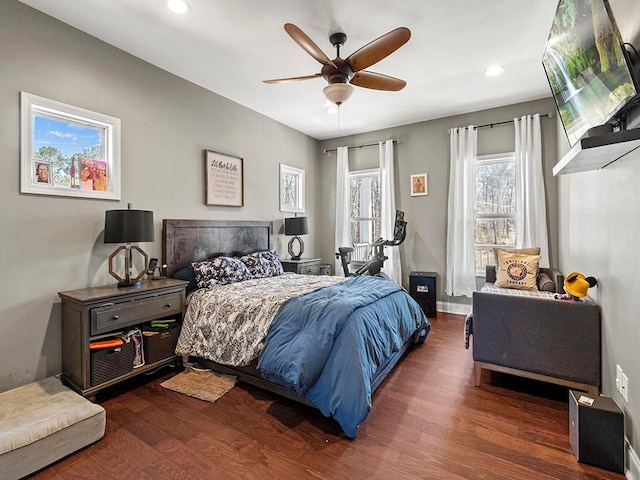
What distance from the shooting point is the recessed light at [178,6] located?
2.36 m

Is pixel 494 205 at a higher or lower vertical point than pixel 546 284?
higher

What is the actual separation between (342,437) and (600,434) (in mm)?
1405

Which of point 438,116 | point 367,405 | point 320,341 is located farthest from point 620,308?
point 438,116

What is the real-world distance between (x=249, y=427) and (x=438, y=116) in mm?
4758

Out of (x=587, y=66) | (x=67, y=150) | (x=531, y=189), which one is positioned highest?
(x=587, y=66)

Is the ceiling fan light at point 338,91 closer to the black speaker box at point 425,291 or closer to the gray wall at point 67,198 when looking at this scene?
the gray wall at point 67,198

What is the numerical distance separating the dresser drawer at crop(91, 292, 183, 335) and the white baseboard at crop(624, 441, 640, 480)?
318 cm

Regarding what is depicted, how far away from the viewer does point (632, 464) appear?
159cm

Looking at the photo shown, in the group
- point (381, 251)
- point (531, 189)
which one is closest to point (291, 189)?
point (381, 251)

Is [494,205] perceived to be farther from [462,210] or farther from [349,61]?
[349,61]

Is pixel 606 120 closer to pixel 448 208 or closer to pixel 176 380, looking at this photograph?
pixel 448 208

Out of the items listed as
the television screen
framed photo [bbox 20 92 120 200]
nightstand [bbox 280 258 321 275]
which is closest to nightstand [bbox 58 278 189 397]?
framed photo [bbox 20 92 120 200]

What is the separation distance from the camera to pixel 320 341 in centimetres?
213

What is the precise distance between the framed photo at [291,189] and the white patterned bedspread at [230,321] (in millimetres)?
2359
